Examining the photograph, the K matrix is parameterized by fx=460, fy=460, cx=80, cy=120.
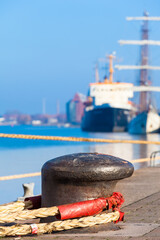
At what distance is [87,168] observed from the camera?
3.91 metres

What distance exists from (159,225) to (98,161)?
29.4 inches

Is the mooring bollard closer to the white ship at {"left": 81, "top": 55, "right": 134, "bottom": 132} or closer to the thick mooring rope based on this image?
the thick mooring rope

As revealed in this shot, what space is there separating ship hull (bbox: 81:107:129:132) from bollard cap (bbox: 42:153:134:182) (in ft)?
272

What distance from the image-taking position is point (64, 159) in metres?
4.08

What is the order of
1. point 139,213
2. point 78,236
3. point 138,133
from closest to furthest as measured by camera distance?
point 78,236 → point 139,213 → point 138,133

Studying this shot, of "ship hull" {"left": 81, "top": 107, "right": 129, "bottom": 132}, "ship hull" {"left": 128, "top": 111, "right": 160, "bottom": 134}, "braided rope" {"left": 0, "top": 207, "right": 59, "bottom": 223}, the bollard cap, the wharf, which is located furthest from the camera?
"ship hull" {"left": 81, "top": 107, "right": 129, "bottom": 132}

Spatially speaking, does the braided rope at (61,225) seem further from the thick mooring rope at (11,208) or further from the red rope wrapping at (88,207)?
the thick mooring rope at (11,208)

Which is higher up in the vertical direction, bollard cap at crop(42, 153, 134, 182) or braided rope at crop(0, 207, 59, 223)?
bollard cap at crop(42, 153, 134, 182)

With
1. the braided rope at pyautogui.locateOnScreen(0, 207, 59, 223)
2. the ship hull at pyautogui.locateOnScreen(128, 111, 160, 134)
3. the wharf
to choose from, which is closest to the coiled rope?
the braided rope at pyautogui.locateOnScreen(0, 207, 59, 223)

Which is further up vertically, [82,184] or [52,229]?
[82,184]

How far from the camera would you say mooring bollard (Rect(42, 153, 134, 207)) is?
3.90 m

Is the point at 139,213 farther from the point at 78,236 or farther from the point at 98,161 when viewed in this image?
the point at 78,236

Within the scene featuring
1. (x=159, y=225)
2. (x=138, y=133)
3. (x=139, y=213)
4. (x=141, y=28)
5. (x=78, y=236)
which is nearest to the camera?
→ (x=78, y=236)

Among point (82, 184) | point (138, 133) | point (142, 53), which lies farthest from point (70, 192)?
point (142, 53)
